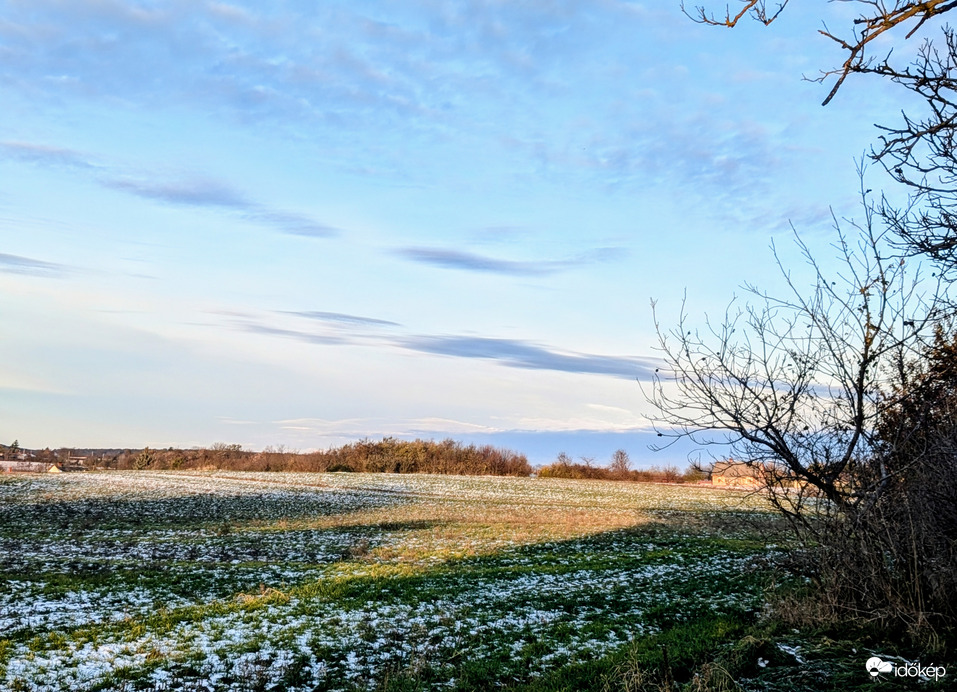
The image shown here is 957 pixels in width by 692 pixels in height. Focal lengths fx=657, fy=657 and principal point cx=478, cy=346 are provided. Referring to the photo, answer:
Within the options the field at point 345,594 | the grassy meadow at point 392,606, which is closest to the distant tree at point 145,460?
the field at point 345,594

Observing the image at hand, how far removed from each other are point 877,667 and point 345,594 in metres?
10.5

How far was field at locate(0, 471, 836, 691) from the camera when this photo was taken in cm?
938

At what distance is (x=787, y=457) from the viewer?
31.6 feet

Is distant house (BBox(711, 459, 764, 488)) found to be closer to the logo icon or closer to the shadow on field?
the logo icon

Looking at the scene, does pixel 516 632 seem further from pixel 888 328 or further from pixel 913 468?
pixel 888 328

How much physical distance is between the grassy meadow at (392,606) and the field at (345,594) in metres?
0.05

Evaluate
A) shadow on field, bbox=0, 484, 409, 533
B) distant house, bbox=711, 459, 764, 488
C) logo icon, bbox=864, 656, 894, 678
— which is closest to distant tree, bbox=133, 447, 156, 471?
shadow on field, bbox=0, 484, 409, 533

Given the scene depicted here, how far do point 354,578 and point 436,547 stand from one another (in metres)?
6.61

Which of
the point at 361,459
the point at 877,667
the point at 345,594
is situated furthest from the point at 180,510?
the point at 361,459

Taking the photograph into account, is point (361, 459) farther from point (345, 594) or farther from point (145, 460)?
point (345, 594)

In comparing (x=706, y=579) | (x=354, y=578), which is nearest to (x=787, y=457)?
(x=706, y=579)

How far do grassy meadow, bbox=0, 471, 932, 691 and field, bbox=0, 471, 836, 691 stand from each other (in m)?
0.05

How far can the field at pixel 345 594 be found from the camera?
9.38 metres

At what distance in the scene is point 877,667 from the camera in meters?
6.68
